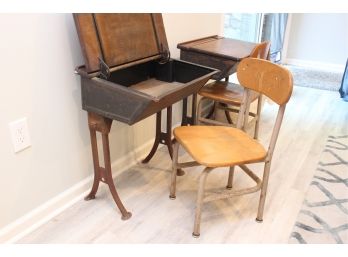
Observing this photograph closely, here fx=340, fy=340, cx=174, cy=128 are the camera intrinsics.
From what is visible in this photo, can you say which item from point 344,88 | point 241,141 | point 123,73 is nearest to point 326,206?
point 241,141

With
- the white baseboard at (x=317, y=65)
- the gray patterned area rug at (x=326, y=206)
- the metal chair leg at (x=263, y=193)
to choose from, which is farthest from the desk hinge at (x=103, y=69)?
the white baseboard at (x=317, y=65)

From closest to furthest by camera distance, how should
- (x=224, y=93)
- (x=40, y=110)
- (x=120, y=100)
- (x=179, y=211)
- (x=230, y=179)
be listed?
(x=120, y=100) → (x=40, y=110) → (x=179, y=211) → (x=230, y=179) → (x=224, y=93)

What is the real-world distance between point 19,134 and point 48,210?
475 mm

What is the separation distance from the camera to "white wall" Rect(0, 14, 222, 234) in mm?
1440

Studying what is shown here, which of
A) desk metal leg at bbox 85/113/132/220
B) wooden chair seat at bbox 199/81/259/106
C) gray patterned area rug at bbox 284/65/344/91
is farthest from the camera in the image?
gray patterned area rug at bbox 284/65/344/91

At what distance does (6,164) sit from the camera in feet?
4.96

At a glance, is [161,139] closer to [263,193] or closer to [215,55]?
[215,55]

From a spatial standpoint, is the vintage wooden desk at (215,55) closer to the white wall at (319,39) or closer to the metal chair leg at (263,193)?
the metal chair leg at (263,193)

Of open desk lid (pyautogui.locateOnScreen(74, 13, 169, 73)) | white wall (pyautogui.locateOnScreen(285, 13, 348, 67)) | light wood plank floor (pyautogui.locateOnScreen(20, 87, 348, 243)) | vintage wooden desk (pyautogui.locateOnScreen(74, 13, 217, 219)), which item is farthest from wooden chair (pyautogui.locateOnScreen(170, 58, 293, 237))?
white wall (pyautogui.locateOnScreen(285, 13, 348, 67))

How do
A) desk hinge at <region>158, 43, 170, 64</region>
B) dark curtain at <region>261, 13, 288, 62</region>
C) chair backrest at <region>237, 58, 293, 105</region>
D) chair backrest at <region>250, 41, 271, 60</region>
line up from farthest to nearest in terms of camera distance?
dark curtain at <region>261, 13, 288, 62</region>
chair backrest at <region>250, 41, 271, 60</region>
desk hinge at <region>158, 43, 170, 64</region>
chair backrest at <region>237, 58, 293, 105</region>

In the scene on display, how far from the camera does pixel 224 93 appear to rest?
2428 millimetres

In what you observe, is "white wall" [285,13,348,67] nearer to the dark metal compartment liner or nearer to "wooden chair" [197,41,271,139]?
"wooden chair" [197,41,271,139]

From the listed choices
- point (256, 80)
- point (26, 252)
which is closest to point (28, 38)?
point (26, 252)
